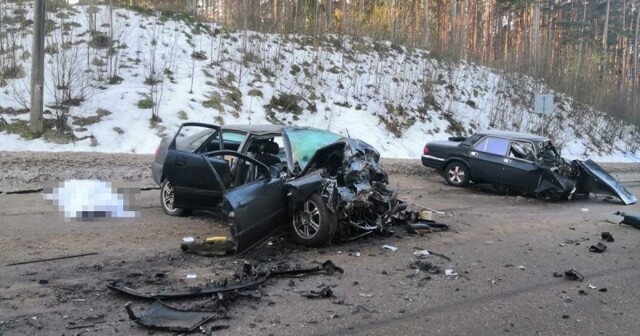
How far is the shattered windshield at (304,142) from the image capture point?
669cm

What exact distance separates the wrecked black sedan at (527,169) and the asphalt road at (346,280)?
3518 mm

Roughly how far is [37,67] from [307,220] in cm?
1008

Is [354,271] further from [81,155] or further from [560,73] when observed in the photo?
[560,73]

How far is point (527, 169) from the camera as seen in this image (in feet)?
38.8

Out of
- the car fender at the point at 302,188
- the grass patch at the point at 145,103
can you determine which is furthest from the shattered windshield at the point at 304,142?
the grass patch at the point at 145,103

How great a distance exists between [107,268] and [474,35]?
32836 millimetres

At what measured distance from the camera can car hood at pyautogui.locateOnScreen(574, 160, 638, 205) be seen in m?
11.8

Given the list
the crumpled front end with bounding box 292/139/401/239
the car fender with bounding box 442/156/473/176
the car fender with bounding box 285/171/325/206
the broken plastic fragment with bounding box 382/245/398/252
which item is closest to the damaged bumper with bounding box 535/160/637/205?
the car fender with bounding box 442/156/473/176

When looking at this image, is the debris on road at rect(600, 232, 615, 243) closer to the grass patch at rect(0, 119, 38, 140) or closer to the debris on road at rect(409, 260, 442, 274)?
the debris on road at rect(409, 260, 442, 274)

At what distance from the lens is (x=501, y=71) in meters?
28.8

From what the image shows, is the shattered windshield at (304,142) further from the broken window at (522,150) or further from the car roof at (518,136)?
the car roof at (518,136)

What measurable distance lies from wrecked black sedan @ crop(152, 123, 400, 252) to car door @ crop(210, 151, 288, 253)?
0.4 inches

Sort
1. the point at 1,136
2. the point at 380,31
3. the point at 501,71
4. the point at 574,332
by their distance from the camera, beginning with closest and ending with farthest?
the point at 574,332 → the point at 1,136 → the point at 380,31 → the point at 501,71

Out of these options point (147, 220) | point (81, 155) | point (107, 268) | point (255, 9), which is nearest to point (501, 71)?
point (255, 9)
